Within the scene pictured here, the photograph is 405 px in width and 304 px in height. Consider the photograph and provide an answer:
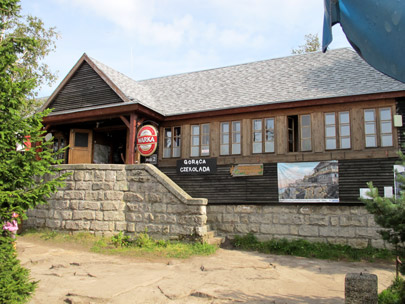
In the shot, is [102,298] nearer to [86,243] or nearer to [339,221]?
[86,243]

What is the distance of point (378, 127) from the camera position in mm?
11305

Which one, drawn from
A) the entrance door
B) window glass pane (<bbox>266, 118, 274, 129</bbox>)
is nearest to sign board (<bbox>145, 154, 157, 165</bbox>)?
the entrance door

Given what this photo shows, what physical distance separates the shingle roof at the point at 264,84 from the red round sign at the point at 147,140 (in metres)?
0.98

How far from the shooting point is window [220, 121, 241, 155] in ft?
43.0

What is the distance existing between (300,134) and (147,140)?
5.23 metres

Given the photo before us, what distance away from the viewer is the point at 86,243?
37.3 feet

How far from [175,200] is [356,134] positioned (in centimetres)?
594

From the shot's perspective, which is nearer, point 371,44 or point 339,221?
point 371,44

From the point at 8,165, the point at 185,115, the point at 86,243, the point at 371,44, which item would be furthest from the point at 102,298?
the point at 185,115

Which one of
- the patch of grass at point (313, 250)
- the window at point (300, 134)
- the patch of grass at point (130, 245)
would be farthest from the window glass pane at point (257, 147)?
the patch of grass at point (130, 245)

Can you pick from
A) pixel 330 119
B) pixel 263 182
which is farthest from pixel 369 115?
pixel 263 182

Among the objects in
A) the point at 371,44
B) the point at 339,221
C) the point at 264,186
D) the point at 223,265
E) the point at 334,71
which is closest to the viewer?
the point at 371,44

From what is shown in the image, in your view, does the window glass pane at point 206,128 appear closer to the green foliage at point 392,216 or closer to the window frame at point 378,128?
the window frame at point 378,128

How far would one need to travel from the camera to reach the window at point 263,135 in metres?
12.6
